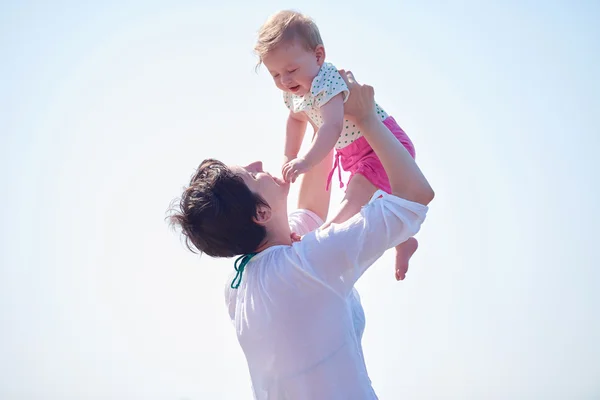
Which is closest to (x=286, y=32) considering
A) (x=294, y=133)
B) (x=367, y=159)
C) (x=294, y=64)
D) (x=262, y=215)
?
(x=294, y=64)

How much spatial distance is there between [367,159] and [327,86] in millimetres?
453

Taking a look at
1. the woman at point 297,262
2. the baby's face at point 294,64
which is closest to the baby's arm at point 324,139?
the woman at point 297,262

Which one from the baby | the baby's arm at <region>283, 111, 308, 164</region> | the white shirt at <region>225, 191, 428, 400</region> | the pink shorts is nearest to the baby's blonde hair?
the baby

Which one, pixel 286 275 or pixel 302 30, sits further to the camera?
pixel 302 30

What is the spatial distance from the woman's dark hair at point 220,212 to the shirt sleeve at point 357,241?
0.29 metres

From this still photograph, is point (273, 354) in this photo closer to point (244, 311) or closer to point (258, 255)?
point (244, 311)

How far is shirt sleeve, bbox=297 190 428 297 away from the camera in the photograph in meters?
2.38

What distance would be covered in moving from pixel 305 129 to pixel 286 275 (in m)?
1.34

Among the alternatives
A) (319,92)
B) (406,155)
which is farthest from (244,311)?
(319,92)

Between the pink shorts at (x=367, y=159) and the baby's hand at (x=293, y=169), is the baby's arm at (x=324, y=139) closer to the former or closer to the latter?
the baby's hand at (x=293, y=169)

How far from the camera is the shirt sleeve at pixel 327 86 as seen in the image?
306 centimetres

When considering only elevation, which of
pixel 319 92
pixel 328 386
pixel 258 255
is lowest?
pixel 328 386

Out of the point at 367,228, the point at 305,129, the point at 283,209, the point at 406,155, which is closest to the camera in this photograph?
the point at 367,228

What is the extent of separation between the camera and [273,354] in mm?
2516
